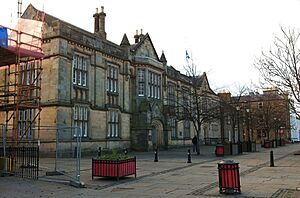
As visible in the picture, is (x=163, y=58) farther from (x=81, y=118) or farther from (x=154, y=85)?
(x=81, y=118)

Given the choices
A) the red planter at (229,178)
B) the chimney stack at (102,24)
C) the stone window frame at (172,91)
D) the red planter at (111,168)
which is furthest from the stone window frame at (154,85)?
the red planter at (229,178)

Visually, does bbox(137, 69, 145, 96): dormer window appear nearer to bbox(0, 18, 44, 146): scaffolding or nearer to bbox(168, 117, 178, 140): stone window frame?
bbox(168, 117, 178, 140): stone window frame

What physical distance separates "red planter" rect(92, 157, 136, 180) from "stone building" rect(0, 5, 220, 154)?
7.10 metres

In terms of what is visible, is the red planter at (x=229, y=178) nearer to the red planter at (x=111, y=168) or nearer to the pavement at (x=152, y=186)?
the pavement at (x=152, y=186)

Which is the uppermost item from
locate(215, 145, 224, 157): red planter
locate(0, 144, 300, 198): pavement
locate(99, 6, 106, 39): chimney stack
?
locate(99, 6, 106, 39): chimney stack

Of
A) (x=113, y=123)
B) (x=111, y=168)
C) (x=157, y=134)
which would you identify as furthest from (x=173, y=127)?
(x=111, y=168)

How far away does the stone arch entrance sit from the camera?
39.7m

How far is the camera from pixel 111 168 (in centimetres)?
1453

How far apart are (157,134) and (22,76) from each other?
58.0 feet

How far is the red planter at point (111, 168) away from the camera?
14.5 m

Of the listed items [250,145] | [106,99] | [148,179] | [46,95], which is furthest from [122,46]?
[148,179]

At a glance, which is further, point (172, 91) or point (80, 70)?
point (172, 91)

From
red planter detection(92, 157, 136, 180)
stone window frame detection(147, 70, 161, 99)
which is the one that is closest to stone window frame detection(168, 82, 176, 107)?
stone window frame detection(147, 70, 161, 99)

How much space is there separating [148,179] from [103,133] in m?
17.4
